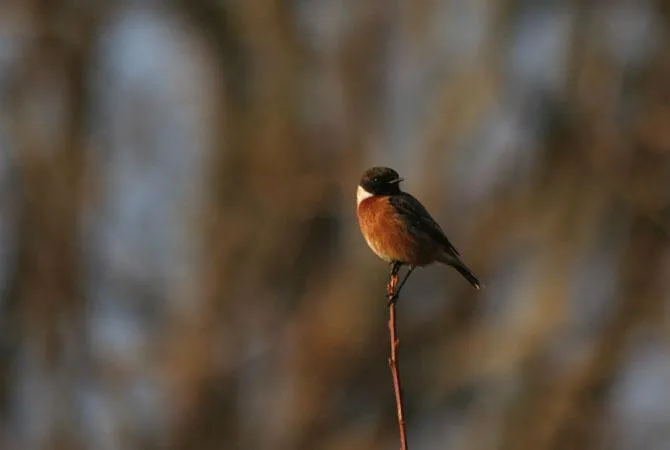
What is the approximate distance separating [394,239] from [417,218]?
15 centimetres

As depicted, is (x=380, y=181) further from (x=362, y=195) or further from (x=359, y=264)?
(x=359, y=264)

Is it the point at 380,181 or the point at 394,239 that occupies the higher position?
the point at 380,181

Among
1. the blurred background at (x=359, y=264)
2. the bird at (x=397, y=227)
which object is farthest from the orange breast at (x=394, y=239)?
the blurred background at (x=359, y=264)

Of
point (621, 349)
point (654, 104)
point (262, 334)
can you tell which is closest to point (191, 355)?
point (262, 334)

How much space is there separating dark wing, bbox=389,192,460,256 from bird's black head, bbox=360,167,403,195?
6 centimetres

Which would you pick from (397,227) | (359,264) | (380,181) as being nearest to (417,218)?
(397,227)

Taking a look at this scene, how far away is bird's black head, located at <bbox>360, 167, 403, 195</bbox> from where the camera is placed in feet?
15.9

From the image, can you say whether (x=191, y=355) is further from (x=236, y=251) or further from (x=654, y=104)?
(x=654, y=104)

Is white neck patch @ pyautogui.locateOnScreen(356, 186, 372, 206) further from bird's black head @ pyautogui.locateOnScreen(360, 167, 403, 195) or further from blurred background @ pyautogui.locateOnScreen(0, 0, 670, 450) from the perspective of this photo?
blurred background @ pyautogui.locateOnScreen(0, 0, 670, 450)

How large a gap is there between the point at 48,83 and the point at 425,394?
372cm

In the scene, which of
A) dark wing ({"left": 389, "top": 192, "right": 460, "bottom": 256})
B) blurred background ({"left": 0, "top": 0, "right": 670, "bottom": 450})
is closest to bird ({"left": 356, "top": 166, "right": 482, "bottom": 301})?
dark wing ({"left": 389, "top": 192, "right": 460, "bottom": 256})

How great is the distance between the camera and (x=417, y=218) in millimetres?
4723

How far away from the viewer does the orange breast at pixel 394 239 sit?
4.62 meters

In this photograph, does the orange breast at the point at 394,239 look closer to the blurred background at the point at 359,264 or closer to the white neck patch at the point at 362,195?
the white neck patch at the point at 362,195
